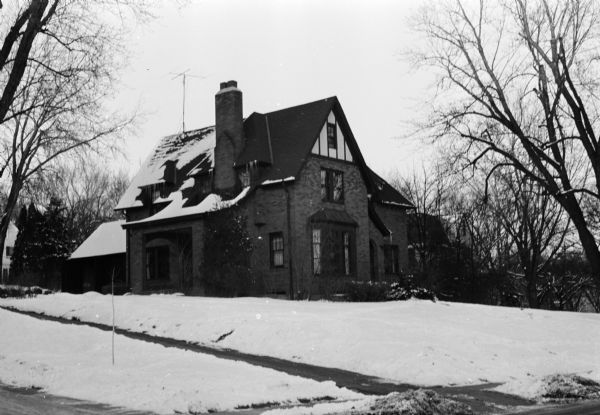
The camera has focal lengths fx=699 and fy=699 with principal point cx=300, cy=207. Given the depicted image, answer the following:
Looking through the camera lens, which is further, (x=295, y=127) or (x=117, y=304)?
(x=295, y=127)

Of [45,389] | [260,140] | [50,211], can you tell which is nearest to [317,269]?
[260,140]

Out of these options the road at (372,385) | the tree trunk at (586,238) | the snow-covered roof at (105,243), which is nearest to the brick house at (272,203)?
the snow-covered roof at (105,243)

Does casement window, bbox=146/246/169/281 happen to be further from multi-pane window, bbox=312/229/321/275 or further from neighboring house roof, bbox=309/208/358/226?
neighboring house roof, bbox=309/208/358/226

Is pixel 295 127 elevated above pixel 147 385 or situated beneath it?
elevated above

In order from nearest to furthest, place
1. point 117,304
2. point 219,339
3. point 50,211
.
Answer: point 219,339, point 117,304, point 50,211

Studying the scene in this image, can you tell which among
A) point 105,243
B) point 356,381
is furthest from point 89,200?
point 356,381

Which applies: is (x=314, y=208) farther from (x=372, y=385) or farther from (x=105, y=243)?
(x=372, y=385)

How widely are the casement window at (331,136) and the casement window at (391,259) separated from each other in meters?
7.05

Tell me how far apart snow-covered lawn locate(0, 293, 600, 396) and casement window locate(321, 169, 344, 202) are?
10.9 metres

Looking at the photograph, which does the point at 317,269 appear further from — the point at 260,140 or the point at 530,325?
the point at 530,325

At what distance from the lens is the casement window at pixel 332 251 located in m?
30.2

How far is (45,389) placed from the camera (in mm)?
10781

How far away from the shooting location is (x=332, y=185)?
32219 mm

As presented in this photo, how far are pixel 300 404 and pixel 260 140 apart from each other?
23461 mm
